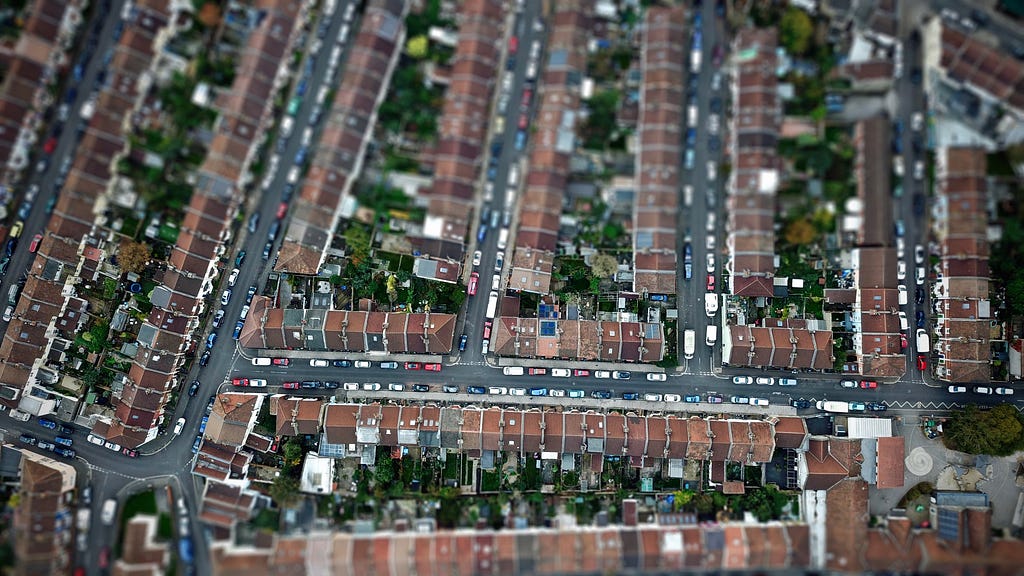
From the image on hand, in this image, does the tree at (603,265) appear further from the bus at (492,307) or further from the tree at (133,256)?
the tree at (133,256)

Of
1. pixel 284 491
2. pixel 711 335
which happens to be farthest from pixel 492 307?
pixel 284 491

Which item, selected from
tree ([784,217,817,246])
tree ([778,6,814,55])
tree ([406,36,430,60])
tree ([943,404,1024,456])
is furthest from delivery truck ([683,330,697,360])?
tree ([406,36,430,60])

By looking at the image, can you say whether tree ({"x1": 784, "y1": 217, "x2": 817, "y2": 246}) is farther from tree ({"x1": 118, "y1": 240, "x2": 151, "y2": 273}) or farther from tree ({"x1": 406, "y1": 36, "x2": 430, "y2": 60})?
tree ({"x1": 118, "y1": 240, "x2": 151, "y2": 273})

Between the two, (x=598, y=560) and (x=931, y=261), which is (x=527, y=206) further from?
(x=931, y=261)

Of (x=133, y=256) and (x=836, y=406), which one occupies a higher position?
(x=133, y=256)

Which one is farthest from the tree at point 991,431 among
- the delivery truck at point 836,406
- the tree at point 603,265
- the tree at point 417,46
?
the tree at point 417,46

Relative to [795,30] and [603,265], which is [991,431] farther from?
[795,30]
